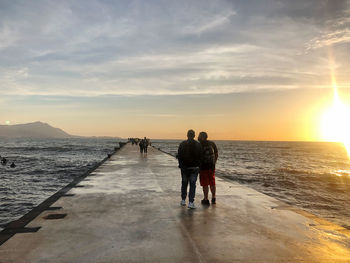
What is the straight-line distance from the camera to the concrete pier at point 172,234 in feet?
12.2

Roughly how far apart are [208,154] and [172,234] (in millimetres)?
2671

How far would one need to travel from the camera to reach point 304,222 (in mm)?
5582

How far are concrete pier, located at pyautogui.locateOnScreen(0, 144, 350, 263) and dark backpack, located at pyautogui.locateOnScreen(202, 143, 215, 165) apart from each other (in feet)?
3.69

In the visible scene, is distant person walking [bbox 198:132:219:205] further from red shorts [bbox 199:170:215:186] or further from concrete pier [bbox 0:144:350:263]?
concrete pier [bbox 0:144:350:263]

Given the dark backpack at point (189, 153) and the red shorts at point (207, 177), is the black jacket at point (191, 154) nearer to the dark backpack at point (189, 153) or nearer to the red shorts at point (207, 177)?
the dark backpack at point (189, 153)

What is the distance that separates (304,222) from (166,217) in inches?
112

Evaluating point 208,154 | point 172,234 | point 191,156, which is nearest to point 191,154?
point 191,156

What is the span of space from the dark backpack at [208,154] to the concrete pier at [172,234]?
112 cm

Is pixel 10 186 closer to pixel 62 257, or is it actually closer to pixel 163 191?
pixel 163 191

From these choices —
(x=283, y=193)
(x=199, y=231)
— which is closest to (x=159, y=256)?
(x=199, y=231)

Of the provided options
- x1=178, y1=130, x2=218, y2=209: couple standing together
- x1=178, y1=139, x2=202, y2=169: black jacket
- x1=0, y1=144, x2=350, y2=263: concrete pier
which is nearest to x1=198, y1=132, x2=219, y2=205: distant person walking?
x1=178, y1=130, x2=218, y2=209: couple standing together

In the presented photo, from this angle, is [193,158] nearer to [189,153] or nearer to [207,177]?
[189,153]

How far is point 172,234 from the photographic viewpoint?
4574 millimetres

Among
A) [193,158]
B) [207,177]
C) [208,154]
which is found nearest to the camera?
[193,158]
